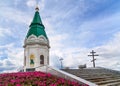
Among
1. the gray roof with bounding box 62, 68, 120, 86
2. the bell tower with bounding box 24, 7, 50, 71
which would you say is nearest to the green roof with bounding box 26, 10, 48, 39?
the bell tower with bounding box 24, 7, 50, 71

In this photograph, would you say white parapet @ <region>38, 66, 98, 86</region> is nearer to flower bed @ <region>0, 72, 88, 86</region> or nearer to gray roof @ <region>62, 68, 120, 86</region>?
flower bed @ <region>0, 72, 88, 86</region>

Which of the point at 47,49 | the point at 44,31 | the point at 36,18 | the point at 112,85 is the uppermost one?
the point at 36,18

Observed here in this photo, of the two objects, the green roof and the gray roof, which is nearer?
the gray roof

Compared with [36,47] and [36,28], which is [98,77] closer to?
[36,47]

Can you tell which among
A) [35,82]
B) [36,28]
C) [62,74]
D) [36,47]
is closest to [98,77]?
[62,74]

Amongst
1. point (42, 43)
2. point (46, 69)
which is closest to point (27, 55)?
point (42, 43)

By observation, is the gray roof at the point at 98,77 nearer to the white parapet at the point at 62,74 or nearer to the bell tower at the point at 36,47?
the white parapet at the point at 62,74

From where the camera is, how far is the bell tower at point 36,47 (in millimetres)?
23375

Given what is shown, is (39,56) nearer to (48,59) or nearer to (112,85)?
(48,59)

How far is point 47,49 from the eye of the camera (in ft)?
82.5

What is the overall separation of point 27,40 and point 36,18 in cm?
420

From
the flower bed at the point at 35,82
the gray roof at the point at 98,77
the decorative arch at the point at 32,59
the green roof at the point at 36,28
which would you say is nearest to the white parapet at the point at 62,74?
the flower bed at the point at 35,82

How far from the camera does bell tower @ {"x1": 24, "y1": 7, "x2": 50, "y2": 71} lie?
2338 centimetres

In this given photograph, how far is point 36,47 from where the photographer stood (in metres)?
23.8
